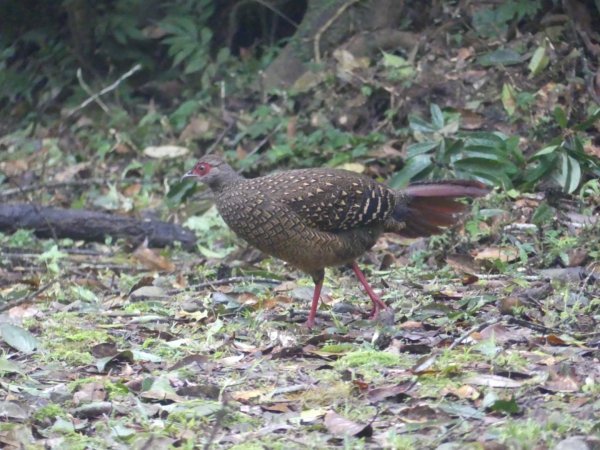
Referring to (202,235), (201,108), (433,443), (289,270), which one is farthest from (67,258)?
(433,443)

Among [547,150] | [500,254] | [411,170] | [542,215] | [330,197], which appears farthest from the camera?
[411,170]

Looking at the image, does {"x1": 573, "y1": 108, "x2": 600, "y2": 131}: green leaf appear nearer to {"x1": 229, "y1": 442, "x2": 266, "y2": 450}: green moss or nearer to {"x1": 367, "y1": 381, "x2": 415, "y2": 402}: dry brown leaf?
{"x1": 367, "y1": 381, "x2": 415, "y2": 402}: dry brown leaf

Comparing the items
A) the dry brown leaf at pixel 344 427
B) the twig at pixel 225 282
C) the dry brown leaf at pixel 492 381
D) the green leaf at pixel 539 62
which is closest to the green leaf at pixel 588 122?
the green leaf at pixel 539 62

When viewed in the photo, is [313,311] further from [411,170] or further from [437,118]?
[437,118]

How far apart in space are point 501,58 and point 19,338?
5.42 meters

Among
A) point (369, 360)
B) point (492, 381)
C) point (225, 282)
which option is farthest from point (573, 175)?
point (492, 381)

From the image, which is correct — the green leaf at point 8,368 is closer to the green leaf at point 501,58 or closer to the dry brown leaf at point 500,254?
the dry brown leaf at point 500,254

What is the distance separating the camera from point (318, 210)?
19.2 feet

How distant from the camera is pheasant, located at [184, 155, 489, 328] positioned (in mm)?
5816

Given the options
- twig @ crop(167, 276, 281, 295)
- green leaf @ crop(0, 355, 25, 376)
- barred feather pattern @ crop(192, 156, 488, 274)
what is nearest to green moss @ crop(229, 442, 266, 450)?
green leaf @ crop(0, 355, 25, 376)

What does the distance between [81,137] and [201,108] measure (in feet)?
4.62

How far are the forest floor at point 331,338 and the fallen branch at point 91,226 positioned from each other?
111 mm

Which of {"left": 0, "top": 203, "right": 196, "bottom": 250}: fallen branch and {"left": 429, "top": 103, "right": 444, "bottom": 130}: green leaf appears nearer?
{"left": 429, "top": 103, "right": 444, "bottom": 130}: green leaf

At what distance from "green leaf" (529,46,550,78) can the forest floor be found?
0.09m
